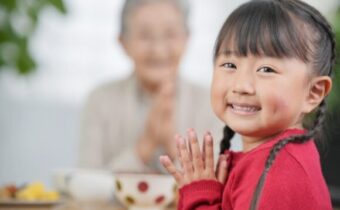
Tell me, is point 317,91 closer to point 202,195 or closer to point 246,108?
point 246,108

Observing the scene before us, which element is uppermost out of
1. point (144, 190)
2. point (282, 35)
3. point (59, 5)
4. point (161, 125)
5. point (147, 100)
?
point (282, 35)

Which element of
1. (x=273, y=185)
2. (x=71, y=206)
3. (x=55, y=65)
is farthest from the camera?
(x=55, y=65)

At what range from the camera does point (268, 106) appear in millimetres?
902

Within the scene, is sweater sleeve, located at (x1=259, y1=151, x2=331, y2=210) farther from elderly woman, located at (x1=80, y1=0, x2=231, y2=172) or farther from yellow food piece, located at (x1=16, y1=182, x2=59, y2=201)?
elderly woman, located at (x1=80, y1=0, x2=231, y2=172)

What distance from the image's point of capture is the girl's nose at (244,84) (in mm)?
903

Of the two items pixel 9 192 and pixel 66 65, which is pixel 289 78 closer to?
pixel 9 192

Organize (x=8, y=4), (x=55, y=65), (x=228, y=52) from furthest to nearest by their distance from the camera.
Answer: (x=55, y=65) → (x=8, y=4) → (x=228, y=52)

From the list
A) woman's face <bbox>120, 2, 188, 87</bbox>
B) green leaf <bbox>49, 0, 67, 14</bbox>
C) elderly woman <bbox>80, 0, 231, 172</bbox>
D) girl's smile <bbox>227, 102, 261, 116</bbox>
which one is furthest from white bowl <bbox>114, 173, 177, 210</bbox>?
green leaf <bbox>49, 0, 67, 14</bbox>

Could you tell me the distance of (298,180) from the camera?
2.80 feet

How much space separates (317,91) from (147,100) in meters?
2.39

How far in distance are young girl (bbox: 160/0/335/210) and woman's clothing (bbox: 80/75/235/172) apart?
214 centimetres

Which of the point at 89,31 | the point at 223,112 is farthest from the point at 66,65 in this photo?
the point at 223,112

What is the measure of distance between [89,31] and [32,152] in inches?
33.5

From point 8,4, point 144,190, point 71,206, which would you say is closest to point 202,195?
point 144,190
